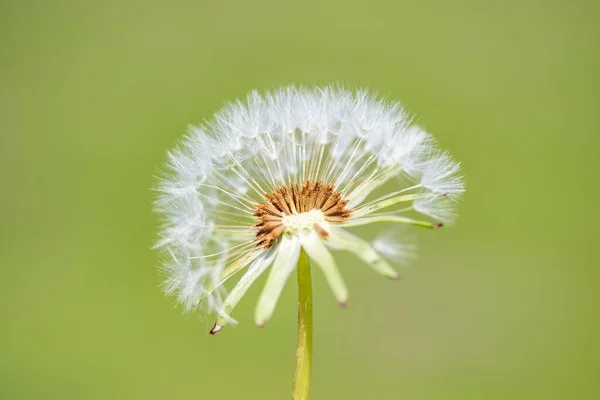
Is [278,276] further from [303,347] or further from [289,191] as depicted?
[289,191]

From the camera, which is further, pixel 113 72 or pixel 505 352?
pixel 113 72

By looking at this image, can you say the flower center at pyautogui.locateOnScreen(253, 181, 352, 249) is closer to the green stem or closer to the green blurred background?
the green stem

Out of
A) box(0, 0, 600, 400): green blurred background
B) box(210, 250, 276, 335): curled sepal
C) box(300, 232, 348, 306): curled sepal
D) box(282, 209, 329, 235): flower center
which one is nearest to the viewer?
box(300, 232, 348, 306): curled sepal

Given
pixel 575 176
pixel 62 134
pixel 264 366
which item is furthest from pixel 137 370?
pixel 575 176

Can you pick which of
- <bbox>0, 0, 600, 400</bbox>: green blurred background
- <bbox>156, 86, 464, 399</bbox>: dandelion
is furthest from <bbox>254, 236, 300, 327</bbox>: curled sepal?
<bbox>0, 0, 600, 400</bbox>: green blurred background

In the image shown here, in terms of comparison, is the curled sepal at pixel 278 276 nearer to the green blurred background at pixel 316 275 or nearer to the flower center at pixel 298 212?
the flower center at pixel 298 212

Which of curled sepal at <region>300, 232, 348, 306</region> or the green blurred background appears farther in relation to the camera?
the green blurred background

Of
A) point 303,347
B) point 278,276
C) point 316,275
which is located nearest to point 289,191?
point 278,276

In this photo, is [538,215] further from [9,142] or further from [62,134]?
[9,142]
